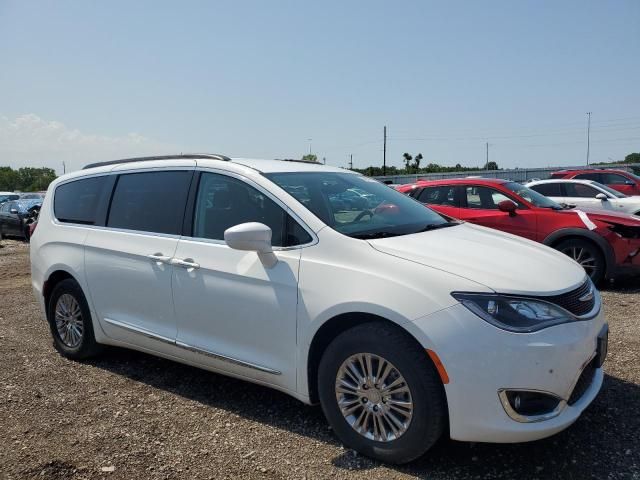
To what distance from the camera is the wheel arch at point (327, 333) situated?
289 cm

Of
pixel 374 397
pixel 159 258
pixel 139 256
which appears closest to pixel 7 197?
pixel 139 256

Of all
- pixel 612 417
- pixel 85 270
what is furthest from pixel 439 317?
pixel 85 270

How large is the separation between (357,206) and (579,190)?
924 centimetres

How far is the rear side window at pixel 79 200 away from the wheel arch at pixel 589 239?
5.69 metres

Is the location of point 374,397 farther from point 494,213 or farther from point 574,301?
point 494,213

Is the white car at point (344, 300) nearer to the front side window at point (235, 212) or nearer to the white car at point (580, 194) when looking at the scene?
the front side window at point (235, 212)

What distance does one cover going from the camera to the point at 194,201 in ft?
12.6

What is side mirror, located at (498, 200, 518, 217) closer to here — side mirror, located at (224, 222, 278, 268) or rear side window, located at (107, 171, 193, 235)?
rear side window, located at (107, 171, 193, 235)

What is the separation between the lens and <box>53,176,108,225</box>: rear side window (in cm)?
461

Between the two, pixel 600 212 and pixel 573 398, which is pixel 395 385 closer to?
pixel 573 398

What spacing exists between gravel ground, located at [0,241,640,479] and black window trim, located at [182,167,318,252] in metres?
1.17

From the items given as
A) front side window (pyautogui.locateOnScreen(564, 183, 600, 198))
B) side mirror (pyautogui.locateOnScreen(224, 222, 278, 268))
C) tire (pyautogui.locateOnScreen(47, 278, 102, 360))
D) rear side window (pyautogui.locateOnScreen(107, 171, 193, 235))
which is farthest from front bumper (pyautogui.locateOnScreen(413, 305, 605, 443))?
front side window (pyautogui.locateOnScreen(564, 183, 600, 198))

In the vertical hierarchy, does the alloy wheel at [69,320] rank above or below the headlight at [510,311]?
below

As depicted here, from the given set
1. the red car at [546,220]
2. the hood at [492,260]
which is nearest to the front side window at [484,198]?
the red car at [546,220]
